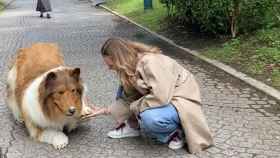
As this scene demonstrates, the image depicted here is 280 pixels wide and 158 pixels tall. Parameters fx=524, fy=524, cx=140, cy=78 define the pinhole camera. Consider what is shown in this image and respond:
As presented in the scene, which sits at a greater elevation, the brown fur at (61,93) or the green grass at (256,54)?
the brown fur at (61,93)

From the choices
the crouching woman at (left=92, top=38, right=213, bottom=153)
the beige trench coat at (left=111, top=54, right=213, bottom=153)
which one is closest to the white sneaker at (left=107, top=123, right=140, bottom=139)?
the crouching woman at (left=92, top=38, right=213, bottom=153)

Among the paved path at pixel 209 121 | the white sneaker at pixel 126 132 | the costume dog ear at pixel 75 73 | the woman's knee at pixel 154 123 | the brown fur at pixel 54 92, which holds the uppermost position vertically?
the costume dog ear at pixel 75 73

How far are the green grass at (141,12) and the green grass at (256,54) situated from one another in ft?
14.5

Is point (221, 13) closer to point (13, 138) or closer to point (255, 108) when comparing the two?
point (255, 108)

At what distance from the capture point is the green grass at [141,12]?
15.9 metres

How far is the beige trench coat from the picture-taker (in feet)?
17.1

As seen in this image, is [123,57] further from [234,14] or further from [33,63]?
[234,14]

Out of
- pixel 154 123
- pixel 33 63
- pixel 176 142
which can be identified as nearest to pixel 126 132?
pixel 176 142

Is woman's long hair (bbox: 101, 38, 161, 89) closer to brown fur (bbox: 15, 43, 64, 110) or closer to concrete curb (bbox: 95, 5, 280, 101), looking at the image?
brown fur (bbox: 15, 43, 64, 110)

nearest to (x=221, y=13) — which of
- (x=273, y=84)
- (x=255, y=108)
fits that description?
(x=273, y=84)

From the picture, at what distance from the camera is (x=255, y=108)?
A: 702cm

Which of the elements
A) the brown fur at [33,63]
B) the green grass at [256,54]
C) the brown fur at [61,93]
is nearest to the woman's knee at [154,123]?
the brown fur at [61,93]

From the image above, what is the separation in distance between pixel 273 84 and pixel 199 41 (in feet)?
13.5

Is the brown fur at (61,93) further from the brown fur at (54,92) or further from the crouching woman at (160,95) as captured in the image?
the crouching woman at (160,95)
